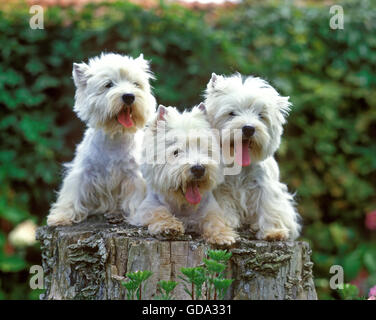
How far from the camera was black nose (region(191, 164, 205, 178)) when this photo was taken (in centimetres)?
388

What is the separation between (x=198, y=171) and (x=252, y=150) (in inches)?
21.0

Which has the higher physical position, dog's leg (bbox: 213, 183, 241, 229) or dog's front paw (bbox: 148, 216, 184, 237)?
dog's leg (bbox: 213, 183, 241, 229)

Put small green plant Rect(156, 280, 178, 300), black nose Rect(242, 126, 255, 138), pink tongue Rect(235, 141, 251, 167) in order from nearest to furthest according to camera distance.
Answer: small green plant Rect(156, 280, 178, 300) → black nose Rect(242, 126, 255, 138) → pink tongue Rect(235, 141, 251, 167)

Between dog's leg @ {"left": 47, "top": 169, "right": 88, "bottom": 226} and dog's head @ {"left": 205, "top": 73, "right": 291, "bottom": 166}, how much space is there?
1344 millimetres

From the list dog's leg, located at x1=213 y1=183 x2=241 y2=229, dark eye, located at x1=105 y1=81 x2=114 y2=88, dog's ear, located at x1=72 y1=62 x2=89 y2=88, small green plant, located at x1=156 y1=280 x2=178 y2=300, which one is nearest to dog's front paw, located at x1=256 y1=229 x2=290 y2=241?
dog's leg, located at x1=213 y1=183 x2=241 y2=229

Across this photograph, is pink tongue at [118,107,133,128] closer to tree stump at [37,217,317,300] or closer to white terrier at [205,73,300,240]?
white terrier at [205,73,300,240]

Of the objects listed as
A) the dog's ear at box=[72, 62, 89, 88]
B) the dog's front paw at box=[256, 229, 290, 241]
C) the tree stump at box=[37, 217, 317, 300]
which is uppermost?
the dog's ear at box=[72, 62, 89, 88]

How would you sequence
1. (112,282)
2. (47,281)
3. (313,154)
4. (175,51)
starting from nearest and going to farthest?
(112,282) < (47,281) < (175,51) < (313,154)

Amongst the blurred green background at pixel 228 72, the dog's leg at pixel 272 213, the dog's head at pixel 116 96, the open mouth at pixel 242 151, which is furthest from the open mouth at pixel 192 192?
the blurred green background at pixel 228 72

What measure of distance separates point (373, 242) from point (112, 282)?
4.65 metres

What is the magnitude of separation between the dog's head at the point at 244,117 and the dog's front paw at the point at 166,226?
590 mm
